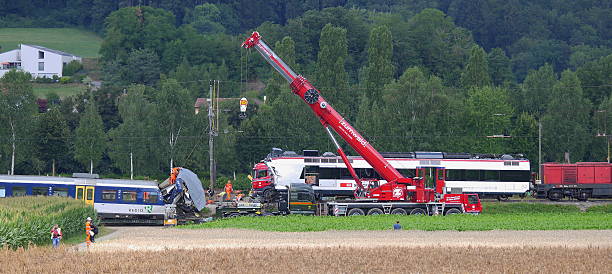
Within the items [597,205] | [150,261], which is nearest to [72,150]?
[597,205]

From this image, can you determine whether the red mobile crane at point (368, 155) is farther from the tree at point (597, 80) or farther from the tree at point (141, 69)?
the tree at point (141, 69)

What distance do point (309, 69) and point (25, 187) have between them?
9478 centimetres

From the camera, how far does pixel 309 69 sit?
15688 cm

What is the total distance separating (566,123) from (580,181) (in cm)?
3187

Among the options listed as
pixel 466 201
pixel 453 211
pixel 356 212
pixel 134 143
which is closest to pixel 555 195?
pixel 466 201

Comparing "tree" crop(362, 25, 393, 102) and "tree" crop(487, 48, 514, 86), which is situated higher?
"tree" crop(487, 48, 514, 86)

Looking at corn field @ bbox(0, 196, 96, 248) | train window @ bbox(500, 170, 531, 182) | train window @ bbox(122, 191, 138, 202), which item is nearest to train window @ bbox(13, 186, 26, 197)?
corn field @ bbox(0, 196, 96, 248)

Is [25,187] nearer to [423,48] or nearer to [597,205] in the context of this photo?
[597,205]

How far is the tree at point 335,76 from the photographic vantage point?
116 m

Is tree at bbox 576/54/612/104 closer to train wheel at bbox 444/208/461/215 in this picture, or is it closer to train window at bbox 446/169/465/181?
train window at bbox 446/169/465/181

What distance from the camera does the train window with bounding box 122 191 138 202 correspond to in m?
63.9

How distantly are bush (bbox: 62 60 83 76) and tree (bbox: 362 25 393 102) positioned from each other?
70395mm

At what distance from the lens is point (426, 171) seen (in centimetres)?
7362

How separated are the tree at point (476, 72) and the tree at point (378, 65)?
930 cm
